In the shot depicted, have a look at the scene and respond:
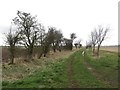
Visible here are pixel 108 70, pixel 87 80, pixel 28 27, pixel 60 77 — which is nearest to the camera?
pixel 87 80

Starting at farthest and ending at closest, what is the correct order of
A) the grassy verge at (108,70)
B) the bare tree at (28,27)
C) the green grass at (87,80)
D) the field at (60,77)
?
the bare tree at (28,27) < the grassy verge at (108,70) < the field at (60,77) < the green grass at (87,80)

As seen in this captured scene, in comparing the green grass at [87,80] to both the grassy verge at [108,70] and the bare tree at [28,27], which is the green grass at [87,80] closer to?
the grassy verge at [108,70]

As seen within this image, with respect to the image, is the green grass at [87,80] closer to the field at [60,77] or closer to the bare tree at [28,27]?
the field at [60,77]

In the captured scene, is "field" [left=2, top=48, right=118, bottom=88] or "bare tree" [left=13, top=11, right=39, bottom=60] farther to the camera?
"bare tree" [left=13, top=11, right=39, bottom=60]

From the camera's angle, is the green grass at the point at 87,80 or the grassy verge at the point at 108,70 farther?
the grassy verge at the point at 108,70

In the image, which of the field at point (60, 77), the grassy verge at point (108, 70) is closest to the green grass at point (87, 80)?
the field at point (60, 77)

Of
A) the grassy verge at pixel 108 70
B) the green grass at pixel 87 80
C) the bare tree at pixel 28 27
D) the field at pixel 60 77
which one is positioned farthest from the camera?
the bare tree at pixel 28 27

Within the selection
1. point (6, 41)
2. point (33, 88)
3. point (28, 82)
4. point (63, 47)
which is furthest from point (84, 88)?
point (63, 47)

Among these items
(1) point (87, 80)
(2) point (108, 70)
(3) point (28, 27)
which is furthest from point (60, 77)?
(3) point (28, 27)

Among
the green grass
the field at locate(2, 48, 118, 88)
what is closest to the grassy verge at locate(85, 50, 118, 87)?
the field at locate(2, 48, 118, 88)

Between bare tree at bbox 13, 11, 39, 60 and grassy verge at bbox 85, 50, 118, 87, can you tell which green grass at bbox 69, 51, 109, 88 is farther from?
bare tree at bbox 13, 11, 39, 60

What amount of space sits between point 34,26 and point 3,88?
3539cm

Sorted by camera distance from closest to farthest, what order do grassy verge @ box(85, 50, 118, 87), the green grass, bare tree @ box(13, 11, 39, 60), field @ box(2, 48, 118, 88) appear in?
the green grass
field @ box(2, 48, 118, 88)
grassy verge @ box(85, 50, 118, 87)
bare tree @ box(13, 11, 39, 60)

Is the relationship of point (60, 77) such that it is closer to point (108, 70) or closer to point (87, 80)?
point (87, 80)
